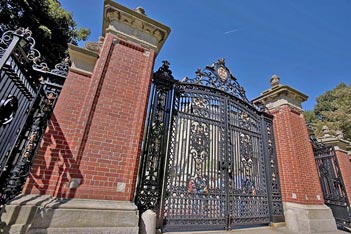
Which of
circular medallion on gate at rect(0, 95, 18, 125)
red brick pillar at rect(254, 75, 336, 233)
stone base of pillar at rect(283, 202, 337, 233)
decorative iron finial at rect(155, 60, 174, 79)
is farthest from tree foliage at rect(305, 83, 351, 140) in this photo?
circular medallion on gate at rect(0, 95, 18, 125)

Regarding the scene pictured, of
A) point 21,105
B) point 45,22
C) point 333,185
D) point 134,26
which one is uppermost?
point 45,22

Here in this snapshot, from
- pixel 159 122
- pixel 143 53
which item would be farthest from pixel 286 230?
pixel 143 53

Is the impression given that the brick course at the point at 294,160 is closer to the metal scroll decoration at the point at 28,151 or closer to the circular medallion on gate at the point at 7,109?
the metal scroll decoration at the point at 28,151

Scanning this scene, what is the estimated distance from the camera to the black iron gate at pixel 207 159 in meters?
3.75

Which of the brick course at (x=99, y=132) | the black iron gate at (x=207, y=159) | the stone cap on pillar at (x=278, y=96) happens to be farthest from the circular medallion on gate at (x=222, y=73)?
the brick course at (x=99, y=132)

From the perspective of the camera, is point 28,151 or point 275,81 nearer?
point 28,151

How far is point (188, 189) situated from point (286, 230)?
10.3 feet

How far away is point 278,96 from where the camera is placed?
20.9 ft

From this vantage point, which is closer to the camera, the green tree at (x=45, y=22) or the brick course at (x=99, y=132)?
the brick course at (x=99, y=132)

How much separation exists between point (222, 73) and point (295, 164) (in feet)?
11.5

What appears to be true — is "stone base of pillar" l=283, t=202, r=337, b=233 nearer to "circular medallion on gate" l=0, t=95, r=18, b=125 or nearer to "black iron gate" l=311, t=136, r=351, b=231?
"black iron gate" l=311, t=136, r=351, b=231

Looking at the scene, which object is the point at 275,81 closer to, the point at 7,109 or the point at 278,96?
the point at 278,96

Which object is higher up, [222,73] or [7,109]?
[222,73]

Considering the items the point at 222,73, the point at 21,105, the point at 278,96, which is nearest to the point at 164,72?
the point at 222,73
